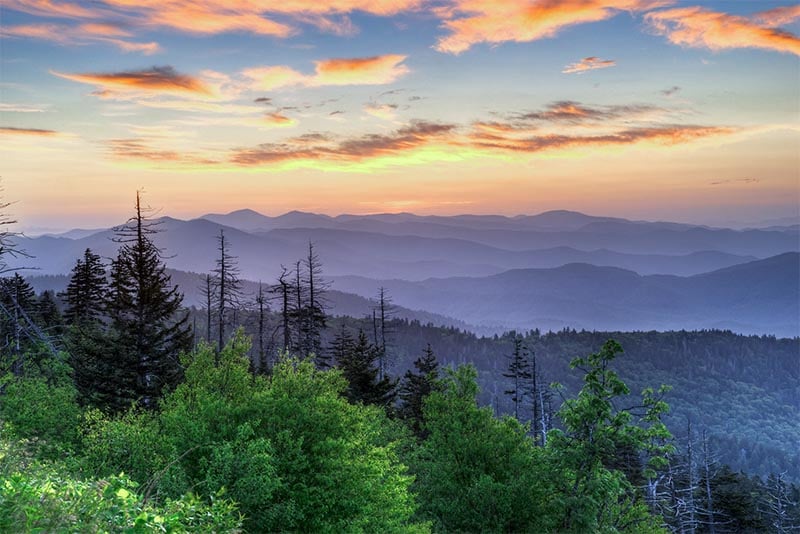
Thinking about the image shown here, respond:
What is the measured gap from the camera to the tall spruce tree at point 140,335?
34.8 m

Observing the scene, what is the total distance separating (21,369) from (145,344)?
18.3m

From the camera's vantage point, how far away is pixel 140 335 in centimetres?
3544

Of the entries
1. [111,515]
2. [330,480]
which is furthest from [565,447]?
[111,515]

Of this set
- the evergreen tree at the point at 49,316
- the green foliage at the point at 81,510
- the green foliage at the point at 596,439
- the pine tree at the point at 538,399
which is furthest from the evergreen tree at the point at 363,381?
the green foliage at the point at 81,510

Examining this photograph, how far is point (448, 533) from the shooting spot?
87.4 feet

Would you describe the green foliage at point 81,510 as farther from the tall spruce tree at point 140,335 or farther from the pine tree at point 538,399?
the pine tree at point 538,399

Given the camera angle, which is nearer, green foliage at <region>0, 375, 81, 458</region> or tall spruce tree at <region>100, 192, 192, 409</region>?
green foliage at <region>0, 375, 81, 458</region>

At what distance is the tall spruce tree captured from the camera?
114 ft

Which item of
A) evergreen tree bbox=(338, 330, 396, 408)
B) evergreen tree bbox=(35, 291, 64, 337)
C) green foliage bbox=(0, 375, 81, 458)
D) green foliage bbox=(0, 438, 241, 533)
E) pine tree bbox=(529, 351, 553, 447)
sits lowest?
pine tree bbox=(529, 351, 553, 447)

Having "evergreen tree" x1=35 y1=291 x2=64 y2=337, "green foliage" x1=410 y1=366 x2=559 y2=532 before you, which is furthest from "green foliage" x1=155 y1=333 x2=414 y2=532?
"evergreen tree" x1=35 y1=291 x2=64 y2=337

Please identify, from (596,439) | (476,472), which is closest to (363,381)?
(476,472)

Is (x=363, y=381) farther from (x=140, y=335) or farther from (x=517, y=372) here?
(x=517, y=372)

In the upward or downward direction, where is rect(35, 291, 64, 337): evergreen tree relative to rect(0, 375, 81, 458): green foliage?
upward

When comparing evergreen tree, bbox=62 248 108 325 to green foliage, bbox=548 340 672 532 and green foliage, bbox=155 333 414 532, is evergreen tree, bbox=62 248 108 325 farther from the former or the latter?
green foliage, bbox=548 340 672 532
